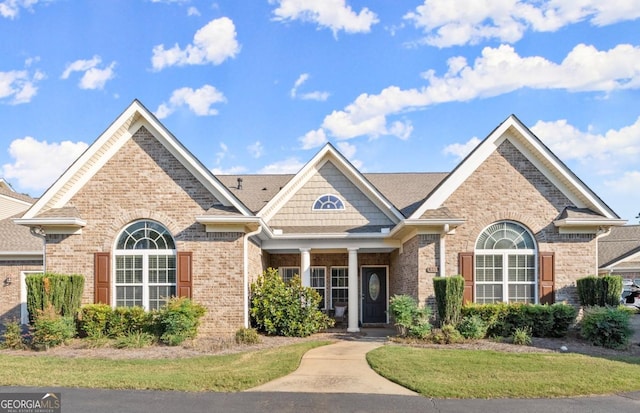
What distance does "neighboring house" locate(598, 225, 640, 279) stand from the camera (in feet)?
91.7

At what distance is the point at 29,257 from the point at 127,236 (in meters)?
7.07

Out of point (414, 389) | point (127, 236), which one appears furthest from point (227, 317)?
point (414, 389)

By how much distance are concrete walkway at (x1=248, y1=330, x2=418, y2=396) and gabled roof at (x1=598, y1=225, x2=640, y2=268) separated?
20.2 metres

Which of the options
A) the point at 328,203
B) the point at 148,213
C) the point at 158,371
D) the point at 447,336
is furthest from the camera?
the point at 328,203

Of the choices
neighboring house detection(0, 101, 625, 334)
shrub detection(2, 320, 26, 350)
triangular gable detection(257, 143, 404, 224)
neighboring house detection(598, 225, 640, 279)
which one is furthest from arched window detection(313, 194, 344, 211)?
neighboring house detection(598, 225, 640, 279)

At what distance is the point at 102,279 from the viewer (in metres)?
16.0

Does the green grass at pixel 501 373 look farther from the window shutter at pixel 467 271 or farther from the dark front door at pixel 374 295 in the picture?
the dark front door at pixel 374 295

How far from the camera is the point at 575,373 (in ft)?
34.9

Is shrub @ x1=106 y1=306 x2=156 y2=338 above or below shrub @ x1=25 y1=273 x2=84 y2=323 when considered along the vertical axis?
below

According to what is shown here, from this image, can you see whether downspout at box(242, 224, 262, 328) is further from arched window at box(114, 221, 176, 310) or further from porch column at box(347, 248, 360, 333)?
porch column at box(347, 248, 360, 333)

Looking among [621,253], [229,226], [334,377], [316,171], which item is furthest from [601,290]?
[621,253]

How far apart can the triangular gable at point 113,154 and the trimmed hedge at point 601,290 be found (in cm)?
980

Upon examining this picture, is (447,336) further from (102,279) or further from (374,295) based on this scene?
(102,279)

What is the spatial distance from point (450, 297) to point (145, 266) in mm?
8572
